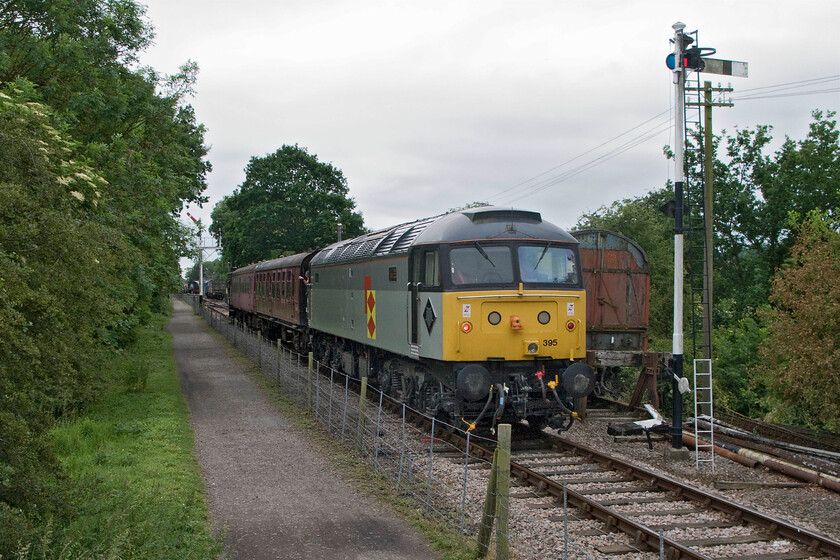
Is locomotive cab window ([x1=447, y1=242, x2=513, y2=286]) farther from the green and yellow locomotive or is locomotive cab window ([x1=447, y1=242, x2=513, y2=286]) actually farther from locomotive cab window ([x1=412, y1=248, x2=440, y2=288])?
locomotive cab window ([x1=412, y1=248, x2=440, y2=288])

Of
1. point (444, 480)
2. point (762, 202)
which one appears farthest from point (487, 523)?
point (762, 202)

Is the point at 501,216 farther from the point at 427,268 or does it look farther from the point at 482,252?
the point at 427,268

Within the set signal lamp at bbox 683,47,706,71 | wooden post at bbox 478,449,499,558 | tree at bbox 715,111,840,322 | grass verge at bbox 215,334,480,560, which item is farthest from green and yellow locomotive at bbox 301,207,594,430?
tree at bbox 715,111,840,322

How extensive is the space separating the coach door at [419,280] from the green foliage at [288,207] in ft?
102

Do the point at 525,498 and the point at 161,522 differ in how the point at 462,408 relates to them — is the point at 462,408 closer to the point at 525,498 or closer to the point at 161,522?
the point at 525,498

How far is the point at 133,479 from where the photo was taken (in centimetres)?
902

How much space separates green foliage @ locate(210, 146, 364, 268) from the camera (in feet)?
139

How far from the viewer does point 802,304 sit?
1517cm

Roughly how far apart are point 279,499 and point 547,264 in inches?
199

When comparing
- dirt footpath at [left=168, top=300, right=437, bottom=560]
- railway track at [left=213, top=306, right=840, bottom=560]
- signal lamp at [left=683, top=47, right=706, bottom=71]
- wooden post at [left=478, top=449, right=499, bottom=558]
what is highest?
signal lamp at [left=683, top=47, right=706, bottom=71]

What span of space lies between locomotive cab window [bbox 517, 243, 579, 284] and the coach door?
1.23 metres

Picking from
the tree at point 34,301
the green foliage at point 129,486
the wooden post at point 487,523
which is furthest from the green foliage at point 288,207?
the wooden post at point 487,523

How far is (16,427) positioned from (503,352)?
21.1 feet

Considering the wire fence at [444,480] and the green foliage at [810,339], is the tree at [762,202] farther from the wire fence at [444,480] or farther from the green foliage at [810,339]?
the wire fence at [444,480]
